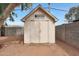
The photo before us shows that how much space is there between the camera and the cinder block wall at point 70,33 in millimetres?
3594

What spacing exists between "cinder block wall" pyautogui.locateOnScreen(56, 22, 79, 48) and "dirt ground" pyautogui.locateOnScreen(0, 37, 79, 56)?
8 centimetres

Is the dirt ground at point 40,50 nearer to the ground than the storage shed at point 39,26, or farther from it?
nearer to the ground

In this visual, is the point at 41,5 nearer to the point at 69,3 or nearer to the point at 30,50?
the point at 69,3

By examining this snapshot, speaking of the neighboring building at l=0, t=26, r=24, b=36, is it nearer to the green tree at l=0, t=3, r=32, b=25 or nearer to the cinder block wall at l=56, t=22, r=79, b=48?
the green tree at l=0, t=3, r=32, b=25

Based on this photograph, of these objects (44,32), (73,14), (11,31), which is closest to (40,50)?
(44,32)

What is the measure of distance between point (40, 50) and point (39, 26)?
412 millimetres

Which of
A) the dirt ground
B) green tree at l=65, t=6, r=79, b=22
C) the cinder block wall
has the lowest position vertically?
the dirt ground

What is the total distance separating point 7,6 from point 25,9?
0.31 m

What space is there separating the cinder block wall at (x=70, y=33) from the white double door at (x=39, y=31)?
0.68 ft

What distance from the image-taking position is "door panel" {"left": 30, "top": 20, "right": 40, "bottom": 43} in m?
3.57

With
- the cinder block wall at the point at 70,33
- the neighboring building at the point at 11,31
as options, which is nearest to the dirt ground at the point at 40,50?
the cinder block wall at the point at 70,33

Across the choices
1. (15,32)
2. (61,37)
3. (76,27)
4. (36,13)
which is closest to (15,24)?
(15,32)

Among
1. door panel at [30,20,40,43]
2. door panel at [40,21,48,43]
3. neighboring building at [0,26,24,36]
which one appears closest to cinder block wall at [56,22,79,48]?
door panel at [40,21,48,43]

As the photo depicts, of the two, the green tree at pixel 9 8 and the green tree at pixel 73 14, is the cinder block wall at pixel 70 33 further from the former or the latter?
the green tree at pixel 9 8
